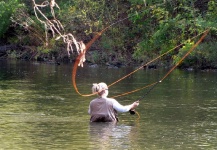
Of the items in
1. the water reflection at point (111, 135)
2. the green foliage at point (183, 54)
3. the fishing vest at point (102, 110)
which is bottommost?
the water reflection at point (111, 135)

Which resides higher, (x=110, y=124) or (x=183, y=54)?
(x=183, y=54)

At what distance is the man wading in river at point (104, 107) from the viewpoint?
15.5m

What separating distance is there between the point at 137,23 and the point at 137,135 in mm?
31833

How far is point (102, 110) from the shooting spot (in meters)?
15.7

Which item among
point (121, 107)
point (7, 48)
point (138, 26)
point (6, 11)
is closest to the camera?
point (121, 107)

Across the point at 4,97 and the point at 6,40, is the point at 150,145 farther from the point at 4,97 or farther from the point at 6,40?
the point at 6,40

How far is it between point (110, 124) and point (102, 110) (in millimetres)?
365

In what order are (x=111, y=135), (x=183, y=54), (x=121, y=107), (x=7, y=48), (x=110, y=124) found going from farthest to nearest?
(x=7, y=48)
(x=183, y=54)
(x=110, y=124)
(x=121, y=107)
(x=111, y=135)

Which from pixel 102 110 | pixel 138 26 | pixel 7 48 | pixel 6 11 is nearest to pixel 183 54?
pixel 138 26

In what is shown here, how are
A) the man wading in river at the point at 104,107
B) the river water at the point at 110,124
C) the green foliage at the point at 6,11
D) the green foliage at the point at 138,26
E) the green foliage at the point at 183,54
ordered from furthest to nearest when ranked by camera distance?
the green foliage at the point at 6,11
the green foliage at the point at 138,26
the green foliage at the point at 183,54
the man wading in river at the point at 104,107
the river water at the point at 110,124

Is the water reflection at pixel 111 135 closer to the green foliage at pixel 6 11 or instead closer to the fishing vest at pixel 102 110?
the fishing vest at pixel 102 110

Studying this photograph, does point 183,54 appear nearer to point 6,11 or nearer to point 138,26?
point 138,26

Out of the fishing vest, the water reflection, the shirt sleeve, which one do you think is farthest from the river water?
the shirt sleeve

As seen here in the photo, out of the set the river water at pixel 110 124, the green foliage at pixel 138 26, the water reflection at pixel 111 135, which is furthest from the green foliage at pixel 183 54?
the water reflection at pixel 111 135
